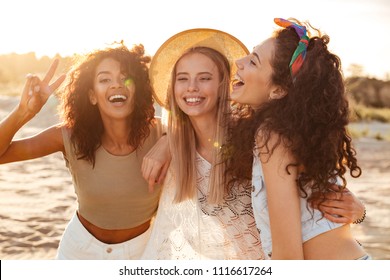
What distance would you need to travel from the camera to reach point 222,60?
3.34 metres

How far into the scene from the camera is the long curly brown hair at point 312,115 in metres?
2.51

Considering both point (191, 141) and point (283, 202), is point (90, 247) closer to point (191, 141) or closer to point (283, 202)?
point (191, 141)

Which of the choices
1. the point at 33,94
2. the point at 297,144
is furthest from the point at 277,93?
the point at 33,94

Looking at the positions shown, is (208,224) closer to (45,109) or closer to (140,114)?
(140,114)

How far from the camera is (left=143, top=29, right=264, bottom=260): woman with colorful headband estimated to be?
3189 mm

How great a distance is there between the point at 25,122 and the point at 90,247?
834 mm

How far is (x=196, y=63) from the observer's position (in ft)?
10.8

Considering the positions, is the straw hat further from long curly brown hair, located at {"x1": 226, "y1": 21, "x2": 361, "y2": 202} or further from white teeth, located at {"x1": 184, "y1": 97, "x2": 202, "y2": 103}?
long curly brown hair, located at {"x1": 226, "y1": 21, "x2": 361, "y2": 202}

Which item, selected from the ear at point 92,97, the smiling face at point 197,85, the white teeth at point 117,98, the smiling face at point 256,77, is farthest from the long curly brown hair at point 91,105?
the smiling face at point 256,77

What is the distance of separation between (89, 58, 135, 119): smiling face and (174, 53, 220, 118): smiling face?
0.30m

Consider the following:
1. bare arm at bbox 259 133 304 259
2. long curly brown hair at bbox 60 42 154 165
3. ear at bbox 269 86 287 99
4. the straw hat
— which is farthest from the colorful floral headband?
long curly brown hair at bbox 60 42 154 165

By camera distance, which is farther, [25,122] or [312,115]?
[25,122]

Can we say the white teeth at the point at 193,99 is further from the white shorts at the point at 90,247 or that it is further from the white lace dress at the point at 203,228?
the white shorts at the point at 90,247

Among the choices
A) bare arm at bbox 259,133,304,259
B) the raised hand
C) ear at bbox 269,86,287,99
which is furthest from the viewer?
the raised hand
